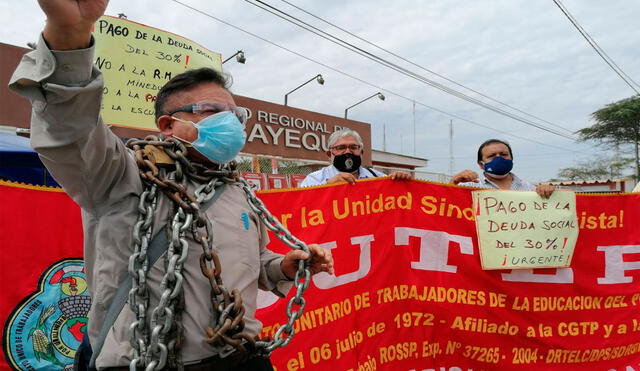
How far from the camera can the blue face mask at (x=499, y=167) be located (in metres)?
3.65

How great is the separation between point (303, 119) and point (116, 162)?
1292cm

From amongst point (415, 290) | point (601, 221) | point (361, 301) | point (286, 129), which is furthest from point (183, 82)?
point (286, 129)

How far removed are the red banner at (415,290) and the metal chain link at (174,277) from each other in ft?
4.86

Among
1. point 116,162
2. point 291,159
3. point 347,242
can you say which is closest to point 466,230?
point 347,242

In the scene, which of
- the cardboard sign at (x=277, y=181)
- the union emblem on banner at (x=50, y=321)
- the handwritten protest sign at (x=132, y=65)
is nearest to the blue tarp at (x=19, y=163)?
the handwritten protest sign at (x=132, y=65)

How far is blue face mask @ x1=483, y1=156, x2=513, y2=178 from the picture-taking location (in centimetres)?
365

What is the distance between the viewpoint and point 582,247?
3652 mm

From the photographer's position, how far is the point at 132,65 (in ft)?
14.1

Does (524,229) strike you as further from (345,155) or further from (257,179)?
(257,179)

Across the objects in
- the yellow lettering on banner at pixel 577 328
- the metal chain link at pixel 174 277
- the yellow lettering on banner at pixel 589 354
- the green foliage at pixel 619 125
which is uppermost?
the green foliage at pixel 619 125

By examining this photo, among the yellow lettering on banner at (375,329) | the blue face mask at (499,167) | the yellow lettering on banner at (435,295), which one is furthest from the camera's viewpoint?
the blue face mask at (499,167)

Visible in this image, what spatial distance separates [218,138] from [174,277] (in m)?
0.51

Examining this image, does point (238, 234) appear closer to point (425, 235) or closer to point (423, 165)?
point (425, 235)

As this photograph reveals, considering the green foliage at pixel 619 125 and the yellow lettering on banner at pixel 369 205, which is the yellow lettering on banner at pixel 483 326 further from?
the green foliage at pixel 619 125
